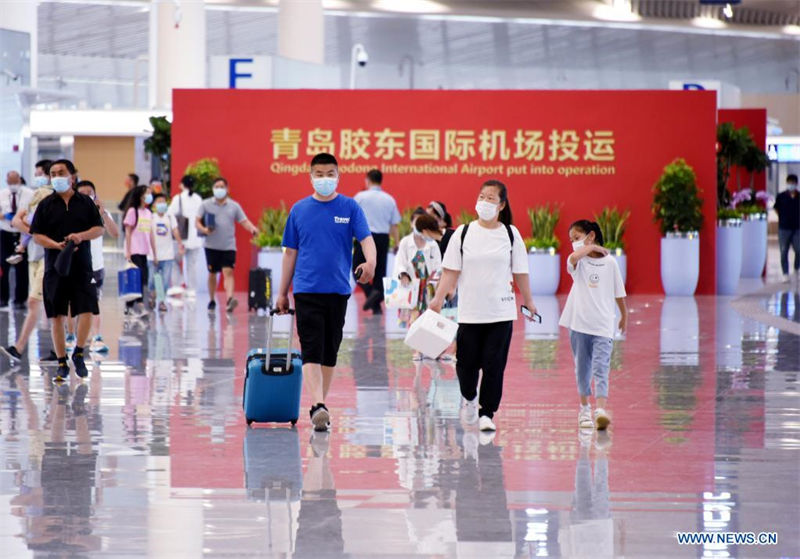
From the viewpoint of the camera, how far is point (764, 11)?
44.4 meters

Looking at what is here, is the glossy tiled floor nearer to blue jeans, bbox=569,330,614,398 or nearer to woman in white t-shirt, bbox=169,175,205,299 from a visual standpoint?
blue jeans, bbox=569,330,614,398

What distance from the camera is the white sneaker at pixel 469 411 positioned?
843cm

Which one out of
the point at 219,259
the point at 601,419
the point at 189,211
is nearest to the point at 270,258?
the point at 189,211

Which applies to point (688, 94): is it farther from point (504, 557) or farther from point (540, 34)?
point (540, 34)

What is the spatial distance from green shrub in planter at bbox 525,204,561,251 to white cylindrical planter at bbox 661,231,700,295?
1566 millimetres

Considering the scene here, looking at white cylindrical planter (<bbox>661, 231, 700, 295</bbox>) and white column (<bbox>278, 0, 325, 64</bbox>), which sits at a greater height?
white column (<bbox>278, 0, 325, 64</bbox>)

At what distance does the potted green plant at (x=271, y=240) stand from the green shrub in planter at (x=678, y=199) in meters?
5.37

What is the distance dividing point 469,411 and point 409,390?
113cm

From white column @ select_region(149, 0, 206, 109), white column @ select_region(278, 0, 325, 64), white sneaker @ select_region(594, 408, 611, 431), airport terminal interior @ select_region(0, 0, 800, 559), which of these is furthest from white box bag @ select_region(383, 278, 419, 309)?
white column @ select_region(149, 0, 206, 109)

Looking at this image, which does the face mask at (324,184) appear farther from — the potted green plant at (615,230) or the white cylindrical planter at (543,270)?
the potted green plant at (615,230)

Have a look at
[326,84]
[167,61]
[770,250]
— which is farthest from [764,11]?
[326,84]

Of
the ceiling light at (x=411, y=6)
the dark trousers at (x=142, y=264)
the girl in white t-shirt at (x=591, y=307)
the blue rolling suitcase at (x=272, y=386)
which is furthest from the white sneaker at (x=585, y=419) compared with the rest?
the ceiling light at (x=411, y=6)

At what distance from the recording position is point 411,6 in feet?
141

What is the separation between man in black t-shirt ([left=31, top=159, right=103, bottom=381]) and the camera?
998 cm
